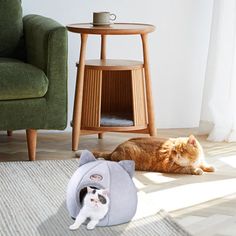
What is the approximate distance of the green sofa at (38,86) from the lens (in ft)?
9.96

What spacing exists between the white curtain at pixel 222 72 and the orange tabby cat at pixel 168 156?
2.03ft

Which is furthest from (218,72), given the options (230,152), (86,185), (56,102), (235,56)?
(86,185)

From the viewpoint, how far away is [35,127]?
315cm

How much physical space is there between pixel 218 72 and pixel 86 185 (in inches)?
66.3

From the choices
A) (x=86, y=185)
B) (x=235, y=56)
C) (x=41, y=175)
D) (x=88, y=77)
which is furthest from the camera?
(x=235, y=56)

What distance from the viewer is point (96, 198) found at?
2258 mm

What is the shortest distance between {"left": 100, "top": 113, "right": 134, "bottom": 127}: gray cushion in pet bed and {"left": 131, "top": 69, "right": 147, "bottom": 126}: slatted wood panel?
47 millimetres

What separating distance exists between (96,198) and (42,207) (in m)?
0.38

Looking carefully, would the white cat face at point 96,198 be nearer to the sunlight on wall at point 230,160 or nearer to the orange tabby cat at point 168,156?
the orange tabby cat at point 168,156

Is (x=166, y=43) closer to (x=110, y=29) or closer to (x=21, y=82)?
(x=110, y=29)

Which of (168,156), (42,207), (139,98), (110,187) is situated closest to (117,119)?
(139,98)

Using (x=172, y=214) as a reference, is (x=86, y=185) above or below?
above

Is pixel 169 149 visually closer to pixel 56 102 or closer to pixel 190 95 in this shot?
pixel 56 102

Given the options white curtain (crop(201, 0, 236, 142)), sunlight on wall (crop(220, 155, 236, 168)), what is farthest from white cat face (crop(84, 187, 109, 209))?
white curtain (crop(201, 0, 236, 142))
